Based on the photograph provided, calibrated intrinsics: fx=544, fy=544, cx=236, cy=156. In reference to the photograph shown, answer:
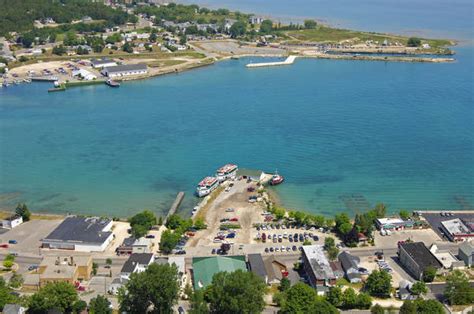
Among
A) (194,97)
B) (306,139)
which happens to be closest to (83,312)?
(306,139)

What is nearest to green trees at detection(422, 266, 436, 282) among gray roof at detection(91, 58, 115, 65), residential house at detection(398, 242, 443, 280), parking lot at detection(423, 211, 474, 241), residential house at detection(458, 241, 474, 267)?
residential house at detection(398, 242, 443, 280)

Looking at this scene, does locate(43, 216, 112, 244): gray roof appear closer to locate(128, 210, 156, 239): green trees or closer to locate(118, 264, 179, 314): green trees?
locate(128, 210, 156, 239): green trees

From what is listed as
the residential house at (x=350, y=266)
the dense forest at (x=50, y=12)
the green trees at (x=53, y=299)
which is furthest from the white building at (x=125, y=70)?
the green trees at (x=53, y=299)

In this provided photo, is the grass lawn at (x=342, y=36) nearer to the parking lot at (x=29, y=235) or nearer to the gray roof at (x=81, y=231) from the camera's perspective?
the gray roof at (x=81, y=231)

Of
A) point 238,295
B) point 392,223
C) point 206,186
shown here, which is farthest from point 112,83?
point 238,295

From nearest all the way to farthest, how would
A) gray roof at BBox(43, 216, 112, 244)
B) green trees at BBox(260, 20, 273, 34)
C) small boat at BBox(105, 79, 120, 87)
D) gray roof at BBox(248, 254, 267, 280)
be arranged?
gray roof at BBox(248, 254, 267, 280), gray roof at BBox(43, 216, 112, 244), small boat at BBox(105, 79, 120, 87), green trees at BBox(260, 20, 273, 34)

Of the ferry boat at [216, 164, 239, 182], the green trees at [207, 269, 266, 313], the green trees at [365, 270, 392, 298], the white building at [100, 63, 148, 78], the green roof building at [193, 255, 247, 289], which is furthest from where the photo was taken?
the white building at [100, 63, 148, 78]
